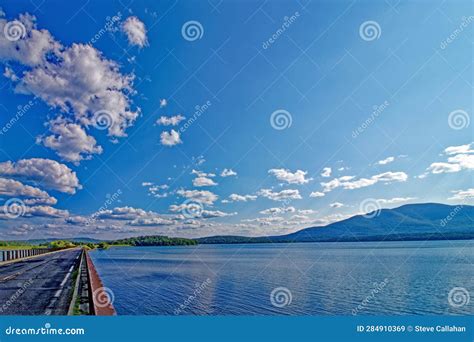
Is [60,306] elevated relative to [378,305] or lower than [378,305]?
elevated

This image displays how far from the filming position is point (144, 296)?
61.3 feet

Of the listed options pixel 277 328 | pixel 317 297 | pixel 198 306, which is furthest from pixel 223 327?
pixel 317 297

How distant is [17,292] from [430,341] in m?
12.2

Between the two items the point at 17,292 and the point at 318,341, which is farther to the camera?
the point at 17,292

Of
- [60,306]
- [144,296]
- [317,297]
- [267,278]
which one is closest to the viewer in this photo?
[60,306]

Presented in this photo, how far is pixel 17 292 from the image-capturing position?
1238 centimetres

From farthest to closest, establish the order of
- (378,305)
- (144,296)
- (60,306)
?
(144,296) < (378,305) < (60,306)

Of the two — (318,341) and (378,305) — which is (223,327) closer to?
(318,341)

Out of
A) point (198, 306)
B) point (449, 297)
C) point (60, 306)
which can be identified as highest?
point (60, 306)

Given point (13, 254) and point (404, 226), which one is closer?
point (13, 254)

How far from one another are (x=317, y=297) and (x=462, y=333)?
29.2 ft

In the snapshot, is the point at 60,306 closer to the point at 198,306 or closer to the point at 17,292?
the point at 17,292

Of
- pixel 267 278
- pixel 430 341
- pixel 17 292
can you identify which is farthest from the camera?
pixel 267 278

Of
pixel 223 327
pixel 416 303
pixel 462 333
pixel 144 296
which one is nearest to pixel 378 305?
pixel 416 303
